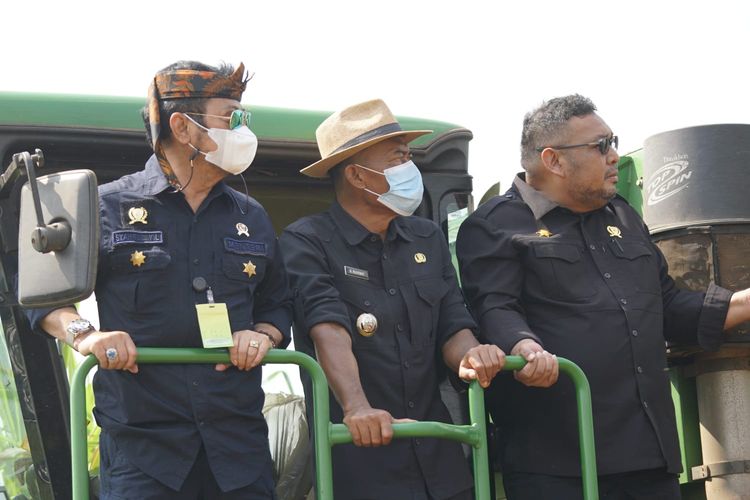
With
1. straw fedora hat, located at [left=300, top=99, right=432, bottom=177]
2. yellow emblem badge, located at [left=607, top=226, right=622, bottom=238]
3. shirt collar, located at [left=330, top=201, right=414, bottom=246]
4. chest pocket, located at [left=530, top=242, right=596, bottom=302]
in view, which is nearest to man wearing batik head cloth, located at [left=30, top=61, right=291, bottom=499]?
shirt collar, located at [left=330, top=201, right=414, bottom=246]

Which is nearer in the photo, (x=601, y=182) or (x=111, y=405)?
(x=111, y=405)

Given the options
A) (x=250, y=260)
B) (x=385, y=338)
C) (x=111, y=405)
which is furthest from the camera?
(x=385, y=338)

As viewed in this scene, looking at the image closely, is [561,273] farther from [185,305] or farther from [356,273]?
[185,305]

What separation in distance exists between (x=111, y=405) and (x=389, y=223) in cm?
127

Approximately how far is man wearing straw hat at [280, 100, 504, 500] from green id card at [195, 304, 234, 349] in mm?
461

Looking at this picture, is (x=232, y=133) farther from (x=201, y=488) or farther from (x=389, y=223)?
(x=201, y=488)

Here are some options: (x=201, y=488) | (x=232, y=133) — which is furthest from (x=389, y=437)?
(x=232, y=133)

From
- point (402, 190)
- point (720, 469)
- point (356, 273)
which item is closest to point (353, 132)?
point (402, 190)

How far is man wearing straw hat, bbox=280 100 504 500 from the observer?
3848 mm

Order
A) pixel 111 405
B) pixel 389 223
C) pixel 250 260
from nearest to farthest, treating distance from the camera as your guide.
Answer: pixel 111 405 → pixel 250 260 → pixel 389 223

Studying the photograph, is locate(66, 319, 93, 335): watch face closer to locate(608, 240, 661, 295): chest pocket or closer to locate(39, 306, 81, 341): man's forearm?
locate(39, 306, 81, 341): man's forearm

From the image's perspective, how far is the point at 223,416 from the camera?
11.6 ft

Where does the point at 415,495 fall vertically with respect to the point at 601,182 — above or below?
below

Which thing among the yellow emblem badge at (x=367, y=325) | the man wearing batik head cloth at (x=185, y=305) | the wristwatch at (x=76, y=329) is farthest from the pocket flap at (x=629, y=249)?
the wristwatch at (x=76, y=329)
